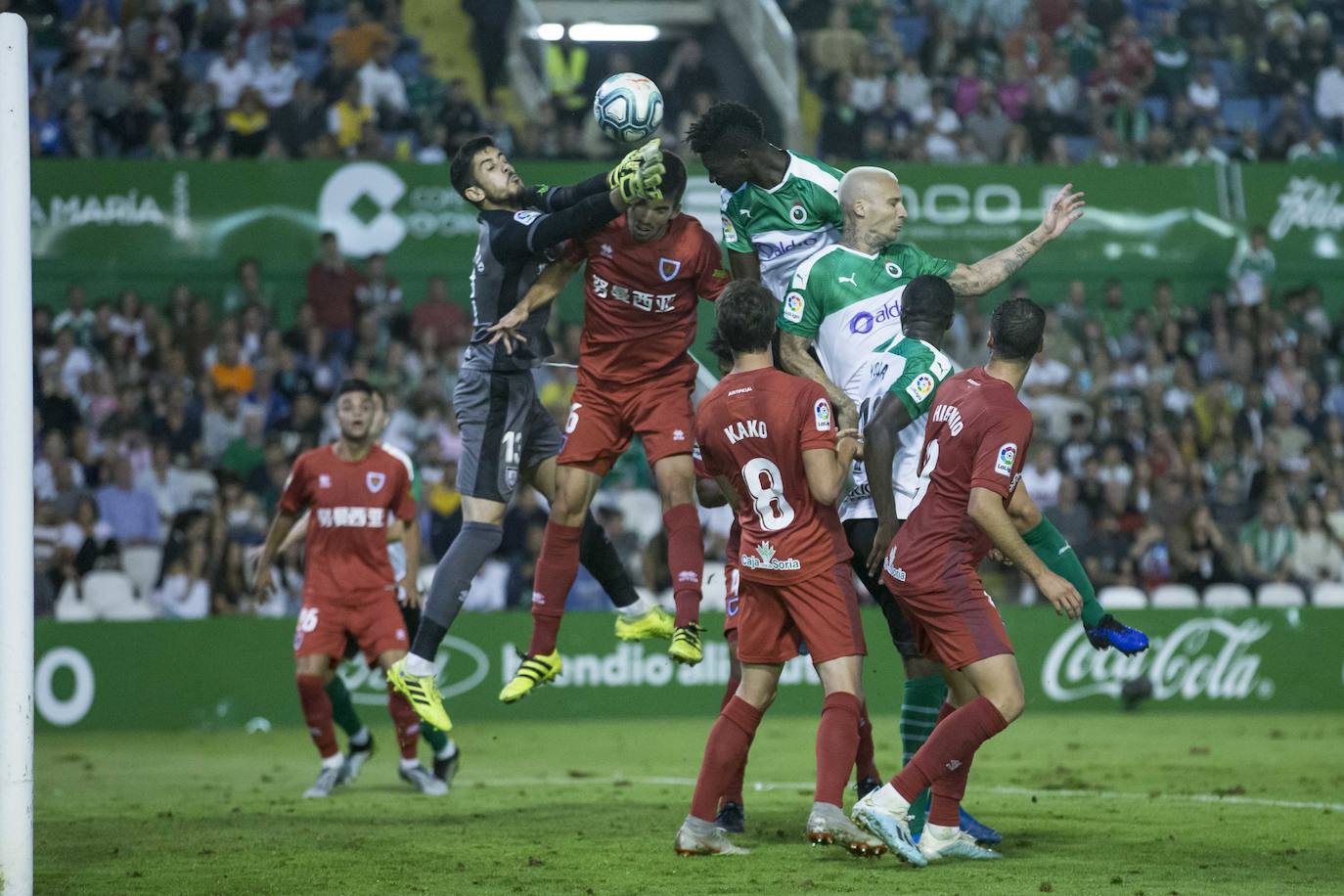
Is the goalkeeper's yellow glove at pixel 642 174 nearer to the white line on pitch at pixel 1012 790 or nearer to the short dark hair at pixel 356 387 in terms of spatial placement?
the short dark hair at pixel 356 387

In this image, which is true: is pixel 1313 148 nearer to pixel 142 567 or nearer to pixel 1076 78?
pixel 1076 78

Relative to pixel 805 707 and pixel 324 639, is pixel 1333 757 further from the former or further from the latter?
pixel 324 639

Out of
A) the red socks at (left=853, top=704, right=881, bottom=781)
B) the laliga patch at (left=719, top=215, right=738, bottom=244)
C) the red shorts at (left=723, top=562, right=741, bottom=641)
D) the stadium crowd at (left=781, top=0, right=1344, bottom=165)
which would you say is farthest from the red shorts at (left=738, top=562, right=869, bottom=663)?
the stadium crowd at (left=781, top=0, right=1344, bottom=165)

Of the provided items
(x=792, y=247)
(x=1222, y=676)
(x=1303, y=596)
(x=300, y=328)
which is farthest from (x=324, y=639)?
(x=1303, y=596)

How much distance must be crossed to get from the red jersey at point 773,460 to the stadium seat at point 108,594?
10.3 metres

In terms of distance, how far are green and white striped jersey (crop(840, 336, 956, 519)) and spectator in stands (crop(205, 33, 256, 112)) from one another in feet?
43.1

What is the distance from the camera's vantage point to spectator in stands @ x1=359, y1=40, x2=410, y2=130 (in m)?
20.2

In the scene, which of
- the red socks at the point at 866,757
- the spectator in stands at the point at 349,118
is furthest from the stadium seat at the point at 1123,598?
the spectator in stands at the point at 349,118

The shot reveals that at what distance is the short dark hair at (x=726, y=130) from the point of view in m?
8.68

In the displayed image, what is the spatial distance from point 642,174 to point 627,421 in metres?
1.51

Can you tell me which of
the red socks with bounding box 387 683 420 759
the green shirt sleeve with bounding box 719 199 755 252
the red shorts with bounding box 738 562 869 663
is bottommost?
the red socks with bounding box 387 683 420 759

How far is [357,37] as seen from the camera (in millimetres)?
20625

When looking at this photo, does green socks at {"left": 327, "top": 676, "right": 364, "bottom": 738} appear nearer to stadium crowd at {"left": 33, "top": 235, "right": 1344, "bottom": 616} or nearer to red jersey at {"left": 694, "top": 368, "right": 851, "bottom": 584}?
stadium crowd at {"left": 33, "top": 235, "right": 1344, "bottom": 616}

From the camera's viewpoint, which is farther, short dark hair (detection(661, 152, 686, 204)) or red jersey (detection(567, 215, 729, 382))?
red jersey (detection(567, 215, 729, 382))
